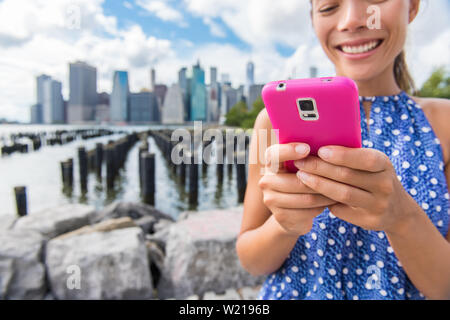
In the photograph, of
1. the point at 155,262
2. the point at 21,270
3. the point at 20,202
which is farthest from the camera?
the point at 20,202

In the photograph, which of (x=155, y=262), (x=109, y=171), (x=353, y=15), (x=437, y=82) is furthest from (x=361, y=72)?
(x=437, y=82)

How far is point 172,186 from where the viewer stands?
38.9 ft

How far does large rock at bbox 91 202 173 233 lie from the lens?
571 cm

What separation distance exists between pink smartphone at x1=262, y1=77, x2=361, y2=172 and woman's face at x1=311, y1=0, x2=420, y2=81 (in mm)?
552

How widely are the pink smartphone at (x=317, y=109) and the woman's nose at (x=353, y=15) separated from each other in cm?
54

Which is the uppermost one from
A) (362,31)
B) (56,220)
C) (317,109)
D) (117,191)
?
(362,31)

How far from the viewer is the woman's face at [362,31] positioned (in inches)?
43.4

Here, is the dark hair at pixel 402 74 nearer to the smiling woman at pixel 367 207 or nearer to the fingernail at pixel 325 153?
the smiling woman at pixel 367 207

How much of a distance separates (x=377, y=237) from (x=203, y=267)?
2.34 meters

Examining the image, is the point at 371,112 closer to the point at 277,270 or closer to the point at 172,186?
the point at 277,270

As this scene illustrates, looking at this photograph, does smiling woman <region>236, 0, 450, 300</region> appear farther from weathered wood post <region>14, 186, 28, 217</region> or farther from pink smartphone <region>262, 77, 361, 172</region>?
weathered wood post <region>14, 186, 28, 217</region>

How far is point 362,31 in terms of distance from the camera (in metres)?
1.13

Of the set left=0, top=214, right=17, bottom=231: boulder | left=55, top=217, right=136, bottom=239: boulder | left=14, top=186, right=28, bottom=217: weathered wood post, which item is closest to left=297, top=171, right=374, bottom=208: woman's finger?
left=55, top=217, right=136, bottom=239: boulder

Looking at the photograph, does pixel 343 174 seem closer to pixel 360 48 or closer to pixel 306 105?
pixel 306 105
